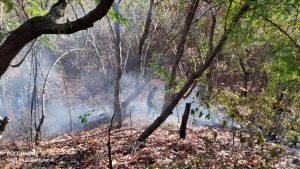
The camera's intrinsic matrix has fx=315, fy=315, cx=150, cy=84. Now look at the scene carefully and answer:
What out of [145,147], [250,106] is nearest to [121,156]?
[145,147]

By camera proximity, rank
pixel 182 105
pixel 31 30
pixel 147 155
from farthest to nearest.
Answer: pixel 182 105, pixel 147 155, pixel 31 30

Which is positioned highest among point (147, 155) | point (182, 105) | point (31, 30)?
point (31, 30)

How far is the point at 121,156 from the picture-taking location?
763 cm

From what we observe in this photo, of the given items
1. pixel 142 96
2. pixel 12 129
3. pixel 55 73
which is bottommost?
pixel 12 129

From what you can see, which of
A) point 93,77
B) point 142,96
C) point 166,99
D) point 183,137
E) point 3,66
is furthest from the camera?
point 93,77

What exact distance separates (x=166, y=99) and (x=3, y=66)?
859 cm

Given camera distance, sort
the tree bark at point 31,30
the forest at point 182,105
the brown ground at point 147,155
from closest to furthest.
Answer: the tree bark at point 31,30, the forest at point 182,105, the brown ground at point 147,155

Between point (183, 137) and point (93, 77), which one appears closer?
point (183, 137)

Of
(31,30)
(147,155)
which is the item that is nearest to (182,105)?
(147,155)

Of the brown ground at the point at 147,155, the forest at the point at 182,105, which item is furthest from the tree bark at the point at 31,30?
the brown ground at the point at 147,155

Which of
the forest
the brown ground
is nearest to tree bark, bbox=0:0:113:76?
the forest

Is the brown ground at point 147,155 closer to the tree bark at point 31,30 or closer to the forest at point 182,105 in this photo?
the forest at point 182,105

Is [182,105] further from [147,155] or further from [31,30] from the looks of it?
[31,30]

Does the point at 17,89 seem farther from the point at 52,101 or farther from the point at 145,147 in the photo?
the point at 145,147
